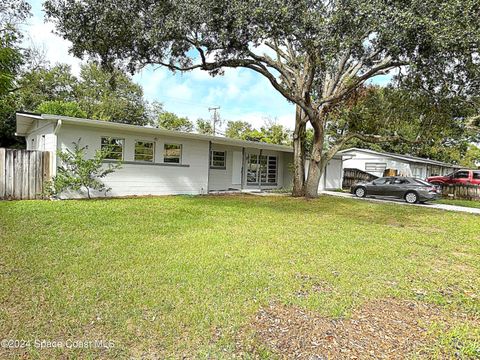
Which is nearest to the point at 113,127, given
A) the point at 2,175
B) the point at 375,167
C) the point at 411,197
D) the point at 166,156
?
the point at 166,156

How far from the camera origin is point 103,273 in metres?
4.10

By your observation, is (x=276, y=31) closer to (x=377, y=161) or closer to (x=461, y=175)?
(x=461, y=175)

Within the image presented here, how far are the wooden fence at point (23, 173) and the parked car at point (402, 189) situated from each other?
1431cm

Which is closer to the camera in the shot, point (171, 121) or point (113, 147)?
point (113, 147)

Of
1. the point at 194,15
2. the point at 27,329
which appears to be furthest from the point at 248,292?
the point at 194,15

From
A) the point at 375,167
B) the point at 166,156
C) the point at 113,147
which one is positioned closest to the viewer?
the point at 113,147

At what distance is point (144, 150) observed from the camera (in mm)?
12531

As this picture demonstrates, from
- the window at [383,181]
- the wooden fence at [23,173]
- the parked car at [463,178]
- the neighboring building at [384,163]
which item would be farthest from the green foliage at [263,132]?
the wooden fence at [23,173]

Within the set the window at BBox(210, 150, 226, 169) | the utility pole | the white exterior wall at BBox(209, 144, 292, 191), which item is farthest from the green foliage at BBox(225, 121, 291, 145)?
the window at BBox(210, 150, 226, 169)

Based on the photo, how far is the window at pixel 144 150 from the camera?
40.4ft

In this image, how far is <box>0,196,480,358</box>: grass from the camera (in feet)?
9.37

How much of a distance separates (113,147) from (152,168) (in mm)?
1744

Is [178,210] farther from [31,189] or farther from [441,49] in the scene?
[441,49]

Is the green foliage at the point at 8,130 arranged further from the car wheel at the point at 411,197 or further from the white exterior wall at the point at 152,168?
the car wheel at the point at 411,197
